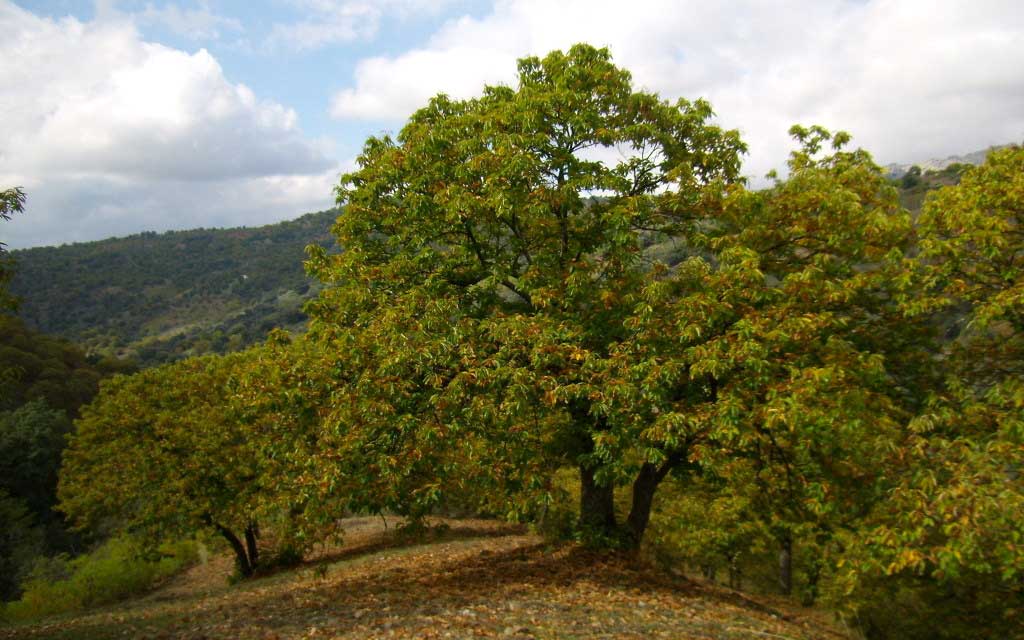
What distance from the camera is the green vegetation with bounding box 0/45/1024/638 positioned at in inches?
385

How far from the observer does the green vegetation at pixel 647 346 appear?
32.1 ft

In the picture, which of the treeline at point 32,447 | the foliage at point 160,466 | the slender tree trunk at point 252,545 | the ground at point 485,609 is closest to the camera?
the ground at point 485,609

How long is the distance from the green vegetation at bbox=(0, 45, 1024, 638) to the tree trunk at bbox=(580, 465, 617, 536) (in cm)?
7

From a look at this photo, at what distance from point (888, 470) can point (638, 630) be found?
4937mm

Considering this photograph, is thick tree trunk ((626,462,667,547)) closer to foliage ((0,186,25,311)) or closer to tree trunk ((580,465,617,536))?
tree trunk ((580,465,617,536))

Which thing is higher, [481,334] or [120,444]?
[481,334]

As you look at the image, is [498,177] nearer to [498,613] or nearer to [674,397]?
[674,397]

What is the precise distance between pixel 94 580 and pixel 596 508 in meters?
24.4

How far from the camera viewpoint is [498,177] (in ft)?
38.7

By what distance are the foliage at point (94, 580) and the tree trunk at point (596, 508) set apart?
17.3 m

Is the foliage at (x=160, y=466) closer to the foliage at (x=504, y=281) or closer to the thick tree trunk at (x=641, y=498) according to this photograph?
the foliage at (x=504, y=281)

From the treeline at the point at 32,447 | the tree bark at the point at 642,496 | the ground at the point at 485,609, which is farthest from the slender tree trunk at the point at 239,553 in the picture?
the tree bark at the point at 642,496

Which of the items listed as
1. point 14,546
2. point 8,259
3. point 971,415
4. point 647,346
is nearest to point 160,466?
point 8,259

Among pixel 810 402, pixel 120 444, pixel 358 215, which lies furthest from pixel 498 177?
pixel 120 444
